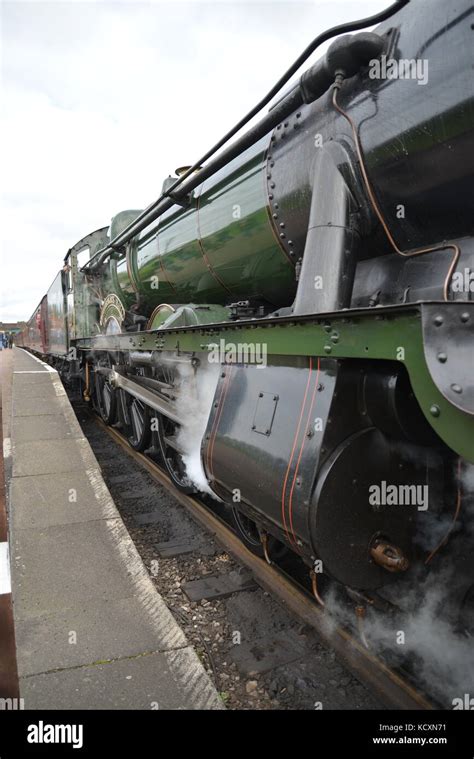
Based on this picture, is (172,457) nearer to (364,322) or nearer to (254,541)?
(254,541)

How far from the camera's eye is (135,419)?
623 centimetres

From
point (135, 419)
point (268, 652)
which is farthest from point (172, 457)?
point (268, 652)

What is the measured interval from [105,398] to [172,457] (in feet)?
11.5

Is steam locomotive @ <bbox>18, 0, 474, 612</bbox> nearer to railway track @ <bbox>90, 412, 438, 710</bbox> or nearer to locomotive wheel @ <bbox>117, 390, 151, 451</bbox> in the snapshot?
railway track @ <bbox>90, 412, 438, 710</bbox>

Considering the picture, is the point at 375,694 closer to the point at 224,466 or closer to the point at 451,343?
the point at 224,466

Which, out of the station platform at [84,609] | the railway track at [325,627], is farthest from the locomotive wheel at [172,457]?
the station platform at [84,609]

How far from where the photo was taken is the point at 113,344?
227 inches

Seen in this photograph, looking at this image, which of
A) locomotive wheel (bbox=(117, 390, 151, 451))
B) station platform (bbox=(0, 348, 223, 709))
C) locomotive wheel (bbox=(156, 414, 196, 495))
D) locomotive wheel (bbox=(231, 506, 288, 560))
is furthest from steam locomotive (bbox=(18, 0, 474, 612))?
locomotive wheel (bbox=(117, 390, 151, 451))

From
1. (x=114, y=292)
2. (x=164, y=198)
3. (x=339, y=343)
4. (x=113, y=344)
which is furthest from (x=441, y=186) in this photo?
(x=114, y=292)

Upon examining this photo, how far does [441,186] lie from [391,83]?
0.51m

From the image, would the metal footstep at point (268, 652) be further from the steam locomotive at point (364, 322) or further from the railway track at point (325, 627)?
the steam locomotive at point (364, 322)

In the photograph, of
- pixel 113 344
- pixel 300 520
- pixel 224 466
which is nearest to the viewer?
pixel 300 520
